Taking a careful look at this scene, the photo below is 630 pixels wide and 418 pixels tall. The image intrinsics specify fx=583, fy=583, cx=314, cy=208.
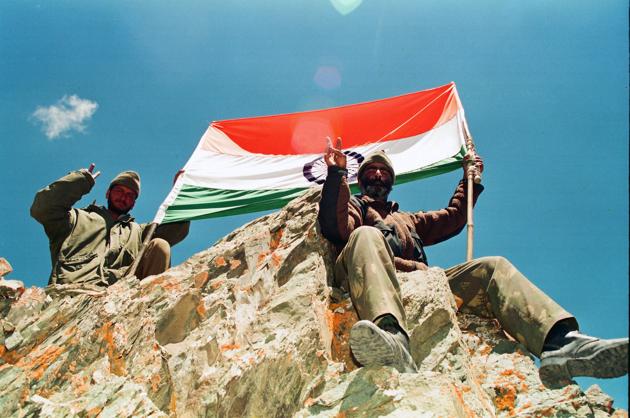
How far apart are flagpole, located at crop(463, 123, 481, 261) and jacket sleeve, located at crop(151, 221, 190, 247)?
384cm

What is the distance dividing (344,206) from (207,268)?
140 cm

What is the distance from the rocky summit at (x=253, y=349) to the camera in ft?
11.5

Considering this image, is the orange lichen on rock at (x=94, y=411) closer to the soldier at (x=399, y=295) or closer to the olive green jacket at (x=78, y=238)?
the soldier at (x=399, y=295)

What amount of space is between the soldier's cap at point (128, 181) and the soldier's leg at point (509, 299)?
424cm

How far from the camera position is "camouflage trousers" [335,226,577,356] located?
373 centimetres

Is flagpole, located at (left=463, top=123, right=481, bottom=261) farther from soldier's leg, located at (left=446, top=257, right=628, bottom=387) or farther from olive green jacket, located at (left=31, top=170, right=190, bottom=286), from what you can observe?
olive green jacket, located at (left=31, top=170, right=190, bottom=286)

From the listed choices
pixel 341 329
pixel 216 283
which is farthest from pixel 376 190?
pixel 341 329

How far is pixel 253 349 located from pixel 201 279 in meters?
1.37

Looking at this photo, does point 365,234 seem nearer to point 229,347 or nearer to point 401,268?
point 401,268

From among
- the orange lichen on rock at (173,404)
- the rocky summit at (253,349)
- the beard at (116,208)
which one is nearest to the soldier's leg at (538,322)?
the rocky summit at (253,349)

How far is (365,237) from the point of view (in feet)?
13.7

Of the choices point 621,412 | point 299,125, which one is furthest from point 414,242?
point 299,125

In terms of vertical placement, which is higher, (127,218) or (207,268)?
(127,218)

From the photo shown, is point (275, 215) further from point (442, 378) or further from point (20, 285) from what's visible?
point (442, 378)
